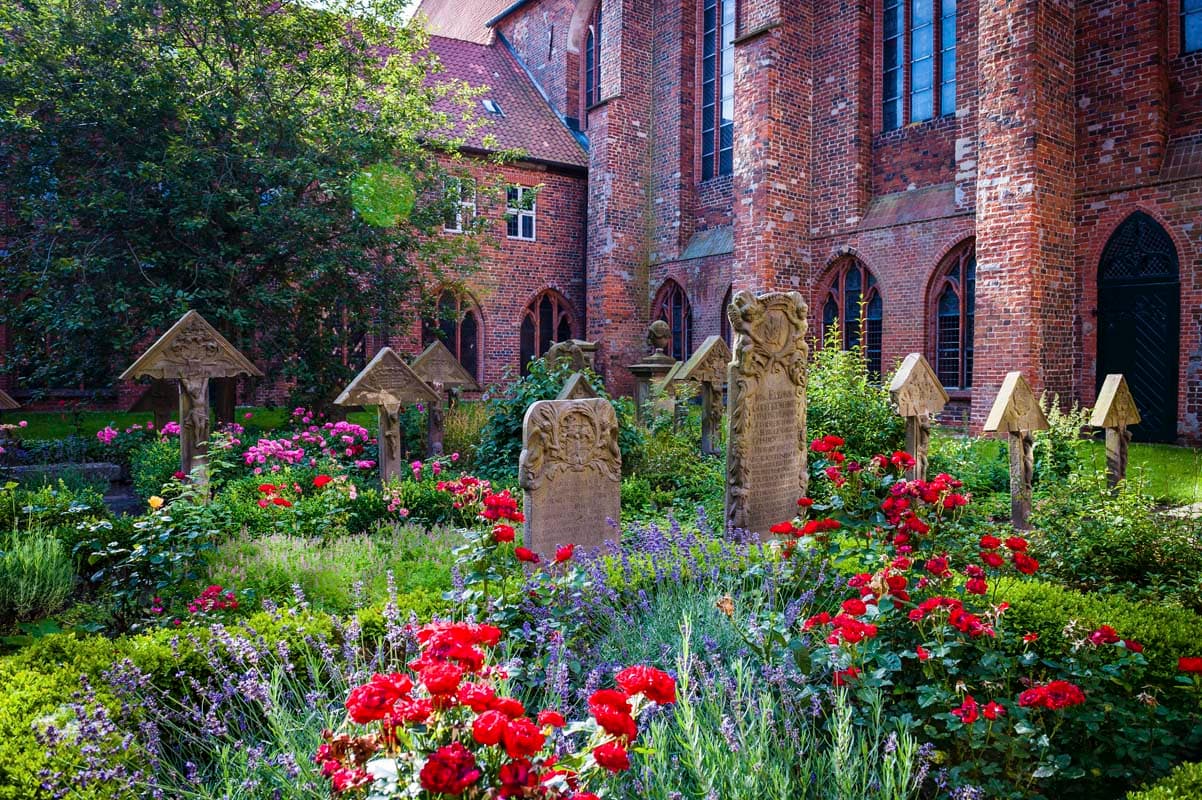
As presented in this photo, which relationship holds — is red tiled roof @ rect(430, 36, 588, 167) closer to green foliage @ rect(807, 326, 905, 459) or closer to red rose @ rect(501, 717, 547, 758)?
green foliage @ rect(807, 326, 905, 459)

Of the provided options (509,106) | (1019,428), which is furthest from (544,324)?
(1019,428)

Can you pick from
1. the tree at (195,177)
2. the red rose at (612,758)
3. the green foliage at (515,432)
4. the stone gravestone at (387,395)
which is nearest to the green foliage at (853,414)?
the green foliage at (515,432)

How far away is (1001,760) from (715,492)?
5904mm

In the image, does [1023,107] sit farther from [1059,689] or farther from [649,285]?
[1059,689]

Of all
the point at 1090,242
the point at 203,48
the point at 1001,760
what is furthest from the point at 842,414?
the point at 203,48

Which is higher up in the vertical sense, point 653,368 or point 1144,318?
point 1144,318

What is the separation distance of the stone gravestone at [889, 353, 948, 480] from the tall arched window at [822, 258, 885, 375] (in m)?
8.72

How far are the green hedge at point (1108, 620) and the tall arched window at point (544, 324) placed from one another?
18.8 m

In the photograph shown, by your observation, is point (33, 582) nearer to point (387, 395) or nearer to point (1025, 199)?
point (387, 395)

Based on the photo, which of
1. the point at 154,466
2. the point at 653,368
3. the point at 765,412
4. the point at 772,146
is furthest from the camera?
the point at 772,146

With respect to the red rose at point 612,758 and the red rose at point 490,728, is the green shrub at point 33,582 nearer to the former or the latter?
the red rose at point 490,728

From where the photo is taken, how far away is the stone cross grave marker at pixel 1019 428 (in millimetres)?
7762

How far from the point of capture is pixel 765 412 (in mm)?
6664

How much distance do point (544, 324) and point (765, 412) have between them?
16.9 meters
